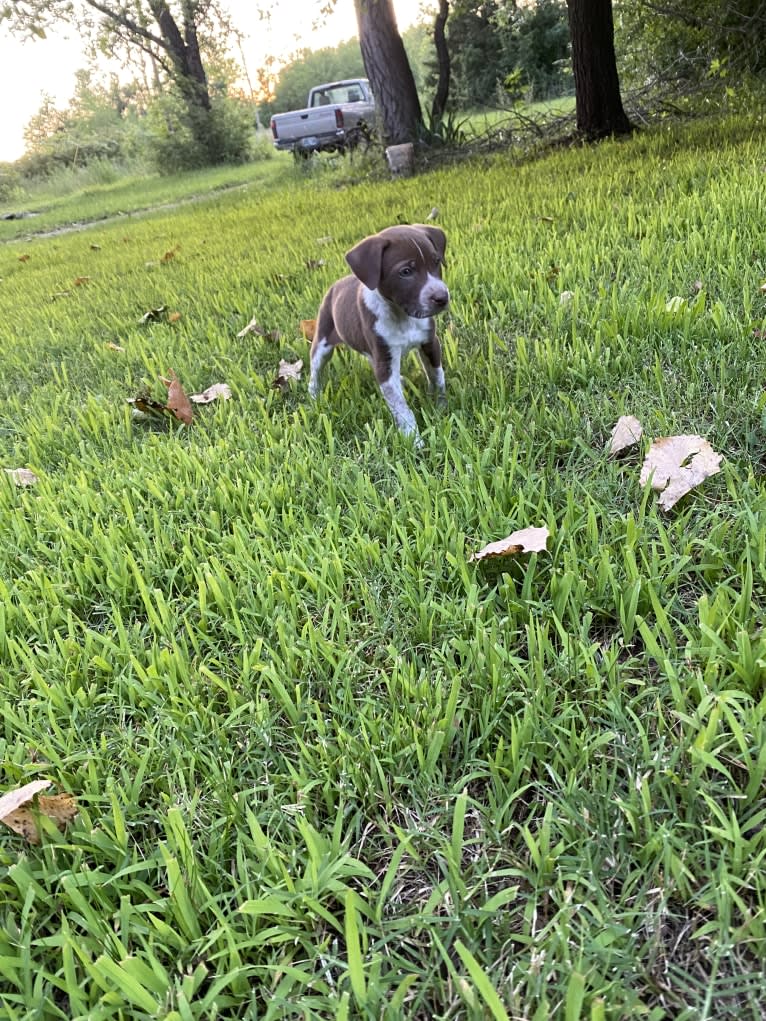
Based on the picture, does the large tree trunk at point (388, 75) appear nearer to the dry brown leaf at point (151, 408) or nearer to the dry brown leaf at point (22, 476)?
the dry brown leaf at point (151, 408)

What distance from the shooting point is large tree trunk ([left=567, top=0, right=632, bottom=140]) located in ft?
25.2

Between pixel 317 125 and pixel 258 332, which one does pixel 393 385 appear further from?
pixel 317 125

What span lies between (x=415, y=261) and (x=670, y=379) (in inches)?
40.3

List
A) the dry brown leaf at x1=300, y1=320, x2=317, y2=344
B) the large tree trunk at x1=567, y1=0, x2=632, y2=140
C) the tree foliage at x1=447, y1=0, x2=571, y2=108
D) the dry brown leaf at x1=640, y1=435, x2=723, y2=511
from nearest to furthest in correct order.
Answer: the dry brown leaf at x1=640, y1=435, x2=723, y2=511
the dry brown leaf at x1=300, y1=320, x2=317, y2=344
the large tree trunk at x1=567, y1=0, x2=632, y2=140
the tree foliage at x1=447, y1=0, x2=571, y2=108

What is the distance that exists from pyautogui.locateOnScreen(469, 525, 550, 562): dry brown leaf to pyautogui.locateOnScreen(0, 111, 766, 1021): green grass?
0.06m

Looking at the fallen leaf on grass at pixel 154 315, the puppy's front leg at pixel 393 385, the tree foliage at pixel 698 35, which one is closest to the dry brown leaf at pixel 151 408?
the puppy's front leg at pixel 393 385

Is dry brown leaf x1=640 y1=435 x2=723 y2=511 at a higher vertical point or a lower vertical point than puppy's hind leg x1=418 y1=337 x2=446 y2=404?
lower

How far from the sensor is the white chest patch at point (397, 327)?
107 inches

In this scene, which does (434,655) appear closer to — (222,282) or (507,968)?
(507,968)

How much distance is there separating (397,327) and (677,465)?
1.25 m

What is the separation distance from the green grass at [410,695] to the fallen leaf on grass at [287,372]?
304mm

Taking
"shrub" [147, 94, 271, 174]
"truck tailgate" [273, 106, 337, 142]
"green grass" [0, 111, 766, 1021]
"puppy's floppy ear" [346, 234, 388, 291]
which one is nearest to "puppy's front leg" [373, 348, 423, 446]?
"green grass" [0, 111, 766, 1021]

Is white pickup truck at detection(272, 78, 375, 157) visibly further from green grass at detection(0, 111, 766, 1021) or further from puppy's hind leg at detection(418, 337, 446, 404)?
green grass at detection(0, 111, 766, 1021)

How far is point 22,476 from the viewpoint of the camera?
2939 mm
